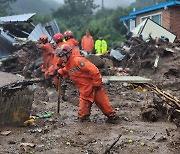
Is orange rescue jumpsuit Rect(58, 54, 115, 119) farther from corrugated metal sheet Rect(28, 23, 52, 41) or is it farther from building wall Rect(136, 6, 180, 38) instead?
building wall Rect(136, 6, 180, 38)

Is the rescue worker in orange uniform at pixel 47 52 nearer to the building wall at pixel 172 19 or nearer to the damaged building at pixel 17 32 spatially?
the damaged building at pixel 17 32

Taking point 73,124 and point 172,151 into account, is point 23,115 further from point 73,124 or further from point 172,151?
point 172,151

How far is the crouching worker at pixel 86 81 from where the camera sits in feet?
23.2

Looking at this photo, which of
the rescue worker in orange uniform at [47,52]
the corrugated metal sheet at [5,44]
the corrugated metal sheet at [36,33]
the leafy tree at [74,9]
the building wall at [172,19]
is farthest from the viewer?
the leafy tree at [74,9]

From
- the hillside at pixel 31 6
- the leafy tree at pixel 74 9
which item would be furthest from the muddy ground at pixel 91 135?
the hillside at pixel 31 6

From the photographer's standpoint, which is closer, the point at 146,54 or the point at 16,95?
the point at 16,95

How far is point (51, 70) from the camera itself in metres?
11.0

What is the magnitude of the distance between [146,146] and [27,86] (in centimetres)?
230

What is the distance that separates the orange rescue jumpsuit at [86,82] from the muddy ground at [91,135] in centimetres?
27

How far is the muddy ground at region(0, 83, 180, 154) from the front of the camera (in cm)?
551

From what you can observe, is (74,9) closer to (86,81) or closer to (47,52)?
(47,52)

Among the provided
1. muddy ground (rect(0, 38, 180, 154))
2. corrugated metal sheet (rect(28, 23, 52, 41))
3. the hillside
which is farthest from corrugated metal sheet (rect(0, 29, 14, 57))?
the hillside

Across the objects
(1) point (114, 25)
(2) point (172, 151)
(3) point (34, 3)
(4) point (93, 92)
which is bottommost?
(2) point (172, 151)

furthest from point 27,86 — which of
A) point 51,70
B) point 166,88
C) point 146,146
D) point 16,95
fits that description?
point 166,88
